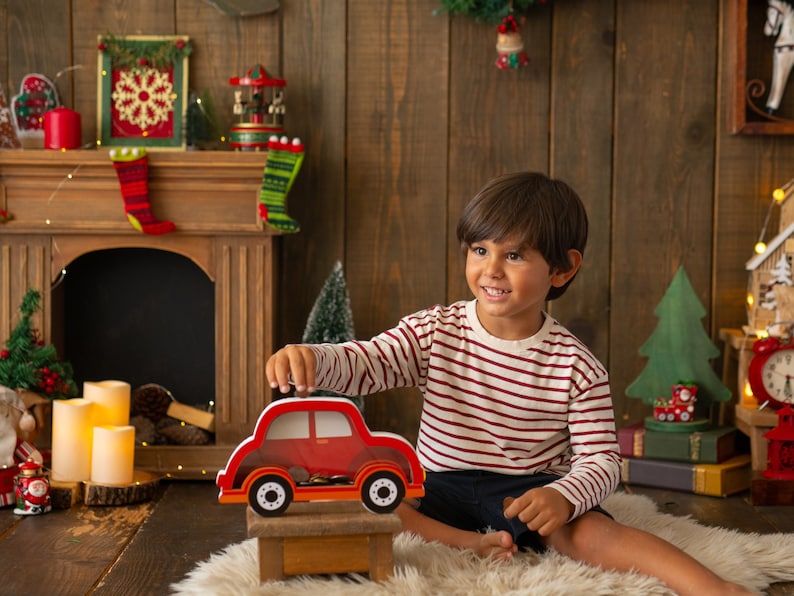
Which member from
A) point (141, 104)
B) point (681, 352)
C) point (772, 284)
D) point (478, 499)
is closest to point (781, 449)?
point (681, 352)

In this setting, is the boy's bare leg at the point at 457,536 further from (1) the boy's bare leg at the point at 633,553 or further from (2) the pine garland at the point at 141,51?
(2) the pine garland at the point at 141,51

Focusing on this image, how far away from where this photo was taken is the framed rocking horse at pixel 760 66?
95.3 inches

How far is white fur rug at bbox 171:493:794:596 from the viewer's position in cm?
146

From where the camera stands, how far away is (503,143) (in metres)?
2.54

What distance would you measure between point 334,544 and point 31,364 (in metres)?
1.07

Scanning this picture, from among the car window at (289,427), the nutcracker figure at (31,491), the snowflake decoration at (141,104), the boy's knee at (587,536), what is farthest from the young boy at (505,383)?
the snowflake decoration at (141,104)

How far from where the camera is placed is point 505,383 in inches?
67.8

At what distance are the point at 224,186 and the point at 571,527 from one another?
1.14m

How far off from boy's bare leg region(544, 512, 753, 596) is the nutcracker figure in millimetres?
994

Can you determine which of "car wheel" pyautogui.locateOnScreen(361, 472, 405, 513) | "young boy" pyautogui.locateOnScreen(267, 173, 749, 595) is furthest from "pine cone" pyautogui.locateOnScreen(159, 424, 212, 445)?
"car wheel" pyautogui.locateOnScreen(361, 472, 405, 513)

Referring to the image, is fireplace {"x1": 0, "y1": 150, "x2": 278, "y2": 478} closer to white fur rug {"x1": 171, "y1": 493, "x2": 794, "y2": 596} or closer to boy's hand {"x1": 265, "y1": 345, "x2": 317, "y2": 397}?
white fur rug {"x1": 171, "y1": 493, "x2": 794, "y2": 596}

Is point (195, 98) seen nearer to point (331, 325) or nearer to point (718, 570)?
point (331, 325)

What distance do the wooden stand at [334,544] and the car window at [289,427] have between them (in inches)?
4.0

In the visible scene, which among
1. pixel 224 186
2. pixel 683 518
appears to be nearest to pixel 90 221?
pixel 224 186
